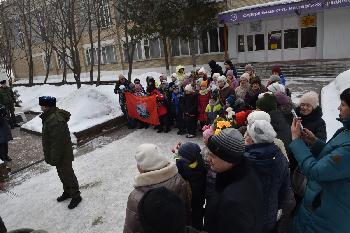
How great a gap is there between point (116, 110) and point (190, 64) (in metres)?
13.2

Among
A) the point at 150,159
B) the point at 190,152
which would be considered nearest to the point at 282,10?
the point at 190,152

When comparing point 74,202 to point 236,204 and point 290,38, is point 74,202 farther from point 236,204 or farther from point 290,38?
point 290,38

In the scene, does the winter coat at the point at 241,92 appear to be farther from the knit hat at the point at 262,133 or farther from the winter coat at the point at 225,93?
the knit hat at the point at 262,133

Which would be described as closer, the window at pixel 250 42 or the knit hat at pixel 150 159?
the knit hat at pixel 150 159

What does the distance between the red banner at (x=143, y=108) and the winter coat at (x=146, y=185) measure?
6.17 m

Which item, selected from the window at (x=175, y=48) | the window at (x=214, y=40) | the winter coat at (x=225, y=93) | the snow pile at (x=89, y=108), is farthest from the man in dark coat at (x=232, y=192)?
the window at (x=175, y=48)

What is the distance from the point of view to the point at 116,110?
10.3 m

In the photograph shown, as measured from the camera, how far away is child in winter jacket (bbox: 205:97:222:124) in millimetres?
7094

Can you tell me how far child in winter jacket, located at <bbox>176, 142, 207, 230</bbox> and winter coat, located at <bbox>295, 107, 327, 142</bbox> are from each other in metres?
1.58

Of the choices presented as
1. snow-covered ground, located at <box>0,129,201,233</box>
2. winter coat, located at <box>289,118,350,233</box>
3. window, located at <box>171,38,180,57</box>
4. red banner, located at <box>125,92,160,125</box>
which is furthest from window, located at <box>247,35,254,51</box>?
winter coat, located at <box>289,118,350,233</box>

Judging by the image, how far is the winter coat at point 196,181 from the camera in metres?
2.87

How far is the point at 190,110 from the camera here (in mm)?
7930

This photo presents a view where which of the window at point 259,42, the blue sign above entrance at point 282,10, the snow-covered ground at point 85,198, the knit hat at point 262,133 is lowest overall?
the snow-covered ground at point 85,198

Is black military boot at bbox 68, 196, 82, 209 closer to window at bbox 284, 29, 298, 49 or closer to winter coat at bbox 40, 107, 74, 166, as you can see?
winter coat at bbox 40, 107, 74, 166
